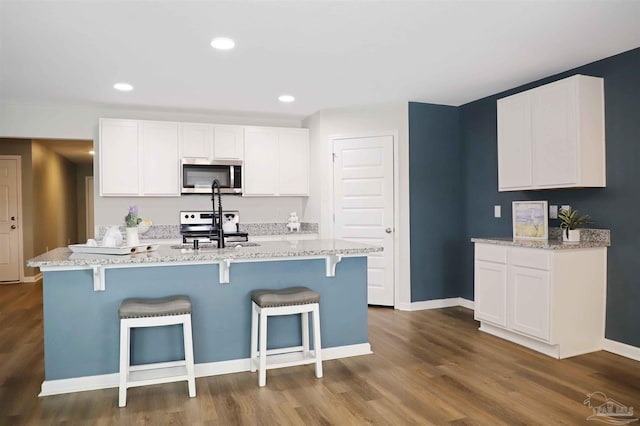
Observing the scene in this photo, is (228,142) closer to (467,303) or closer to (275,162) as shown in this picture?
(275,162)

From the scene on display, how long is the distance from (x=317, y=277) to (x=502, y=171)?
86.3 inches

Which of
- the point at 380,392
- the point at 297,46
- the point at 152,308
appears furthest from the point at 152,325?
the point at 297,46

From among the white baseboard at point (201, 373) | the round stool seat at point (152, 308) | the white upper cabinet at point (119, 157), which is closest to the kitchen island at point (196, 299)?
the white baseboard at point (201, 373)

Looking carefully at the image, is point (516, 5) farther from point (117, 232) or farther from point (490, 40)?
point (117, 232)

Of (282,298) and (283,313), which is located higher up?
(282,298)

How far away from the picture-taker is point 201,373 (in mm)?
3248

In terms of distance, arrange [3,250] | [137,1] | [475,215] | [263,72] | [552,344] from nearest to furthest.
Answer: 1. [137,1]
2. [552,344]
3. [263,72]
4. [475,215]
5. [3,250]

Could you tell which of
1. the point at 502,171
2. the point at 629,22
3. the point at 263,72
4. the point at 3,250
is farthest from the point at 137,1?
the point at 3,250

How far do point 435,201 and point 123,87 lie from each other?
3580mm

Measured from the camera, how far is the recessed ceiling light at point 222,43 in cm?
323

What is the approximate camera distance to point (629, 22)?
119 inches

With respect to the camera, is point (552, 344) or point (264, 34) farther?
point (552, 344)

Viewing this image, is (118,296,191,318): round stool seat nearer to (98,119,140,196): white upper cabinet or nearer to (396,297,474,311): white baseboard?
(98,119,140,196): white upper cabinet

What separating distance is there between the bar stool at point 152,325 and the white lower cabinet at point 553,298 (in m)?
2.68
